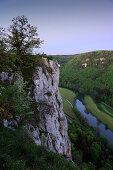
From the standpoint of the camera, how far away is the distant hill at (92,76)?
4023 inches

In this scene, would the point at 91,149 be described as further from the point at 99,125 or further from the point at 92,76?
the point at 92,76

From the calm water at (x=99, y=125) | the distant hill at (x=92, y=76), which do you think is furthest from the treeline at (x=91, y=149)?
the distant hill at (x=92, y=76)

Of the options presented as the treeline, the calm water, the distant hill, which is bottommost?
the calm water

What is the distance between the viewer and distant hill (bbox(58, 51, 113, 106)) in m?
102

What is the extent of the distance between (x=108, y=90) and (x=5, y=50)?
4283 inches

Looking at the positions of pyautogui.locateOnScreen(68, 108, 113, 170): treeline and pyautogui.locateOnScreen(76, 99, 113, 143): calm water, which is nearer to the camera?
pyautogui.locateOnScreen(68, 108, 113, 170): treeline

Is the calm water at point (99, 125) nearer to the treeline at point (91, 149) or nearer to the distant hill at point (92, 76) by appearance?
the treeline at point (91, 149)

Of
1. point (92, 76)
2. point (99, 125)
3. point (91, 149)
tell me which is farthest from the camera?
point (92, 76)

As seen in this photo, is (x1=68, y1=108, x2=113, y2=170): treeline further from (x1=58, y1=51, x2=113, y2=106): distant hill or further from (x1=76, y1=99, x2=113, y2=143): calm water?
(x1=58, y1=51, x2=113, y2=106): distant hill

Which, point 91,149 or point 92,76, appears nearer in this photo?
point 91,149

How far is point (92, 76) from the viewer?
142 meters

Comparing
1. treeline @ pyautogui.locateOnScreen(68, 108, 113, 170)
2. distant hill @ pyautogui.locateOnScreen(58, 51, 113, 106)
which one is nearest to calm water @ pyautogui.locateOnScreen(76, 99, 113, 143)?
treeline @ pyautogui.locateOnScreen(68, 108, 113, 170)

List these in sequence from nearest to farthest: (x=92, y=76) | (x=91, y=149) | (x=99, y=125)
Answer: (x=91, y=149) → (x=99, y=125) → (x=92, y=76)

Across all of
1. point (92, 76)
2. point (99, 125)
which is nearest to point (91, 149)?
point (99, 125)
